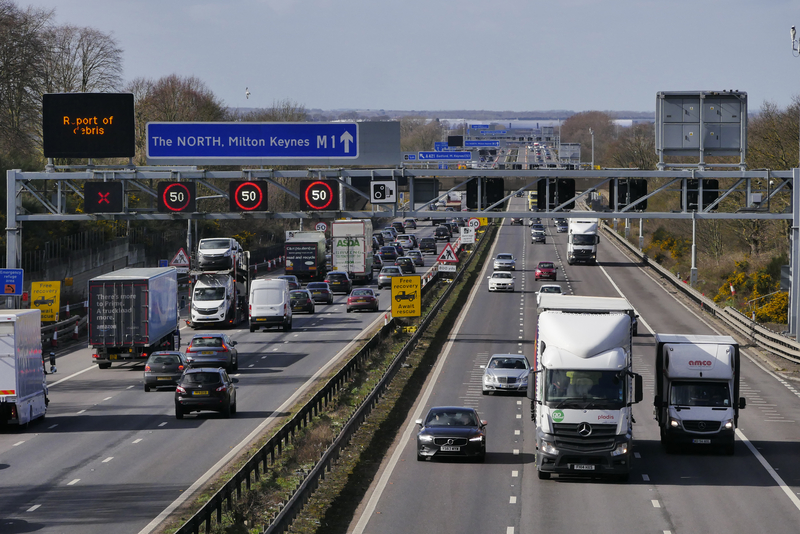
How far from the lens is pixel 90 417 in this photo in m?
29.9

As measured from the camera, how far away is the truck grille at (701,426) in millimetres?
25130

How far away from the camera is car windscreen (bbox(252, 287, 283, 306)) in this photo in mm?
50844

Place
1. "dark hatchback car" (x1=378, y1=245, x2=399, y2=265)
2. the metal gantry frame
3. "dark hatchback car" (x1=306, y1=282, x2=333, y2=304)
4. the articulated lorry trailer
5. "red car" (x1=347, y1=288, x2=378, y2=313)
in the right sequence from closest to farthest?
1. the metal gantry frame
2. the articulated lorry trailer
3. "red car" (x1=347, y1=288, x2=378, y2=313)
4. "dark hatchback car" (x1=306, y1=282, x2=333, y2=304)
5. "dark hatchback car" (x1=378, y1=245, x2=399, y2=265)

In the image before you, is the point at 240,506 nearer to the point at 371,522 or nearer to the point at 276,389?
the point at 371,522

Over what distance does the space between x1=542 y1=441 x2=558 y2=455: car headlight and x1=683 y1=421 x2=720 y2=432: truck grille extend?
4.92m

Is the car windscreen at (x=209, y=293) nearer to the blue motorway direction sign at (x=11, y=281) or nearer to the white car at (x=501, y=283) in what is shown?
the blue motorway direction sign at (x=11, y=281)

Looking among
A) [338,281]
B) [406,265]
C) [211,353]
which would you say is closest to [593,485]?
[211,353]

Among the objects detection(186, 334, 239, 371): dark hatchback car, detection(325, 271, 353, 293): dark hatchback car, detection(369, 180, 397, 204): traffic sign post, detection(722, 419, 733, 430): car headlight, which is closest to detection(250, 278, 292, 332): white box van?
detection(186, 334, 239, 371): dark hatchback car

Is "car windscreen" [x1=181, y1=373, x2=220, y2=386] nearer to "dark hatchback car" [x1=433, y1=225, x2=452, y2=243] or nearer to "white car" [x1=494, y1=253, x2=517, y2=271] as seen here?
"white car" [x1=494, y1=253, x2=517, y2=271]

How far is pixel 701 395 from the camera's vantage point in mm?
25219

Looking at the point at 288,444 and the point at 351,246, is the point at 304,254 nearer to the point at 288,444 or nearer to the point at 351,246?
the point at 351,246

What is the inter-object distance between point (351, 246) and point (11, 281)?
3678 cm

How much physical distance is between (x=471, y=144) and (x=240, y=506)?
158155 mm

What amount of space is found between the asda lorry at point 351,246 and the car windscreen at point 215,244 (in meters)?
19.0
